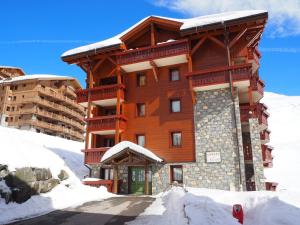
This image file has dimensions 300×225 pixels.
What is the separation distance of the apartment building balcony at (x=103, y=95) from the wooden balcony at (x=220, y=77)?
6458 mm

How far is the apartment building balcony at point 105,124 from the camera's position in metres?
23.0

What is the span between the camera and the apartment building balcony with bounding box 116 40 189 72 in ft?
71.6

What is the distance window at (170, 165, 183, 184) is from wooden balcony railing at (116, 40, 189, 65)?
29.0ft

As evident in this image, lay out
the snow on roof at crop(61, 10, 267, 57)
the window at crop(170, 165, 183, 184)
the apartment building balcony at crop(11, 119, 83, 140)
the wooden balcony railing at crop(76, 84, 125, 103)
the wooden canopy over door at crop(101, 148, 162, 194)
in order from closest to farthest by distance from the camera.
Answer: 1. the snow on roof at crop(61, 10, 267, 57)
2. the wooden canopy over door at crop(101, 148, 162, 194)
3. the window at crop(170, 165, 183, 184)
4. the wooden balcony railing at crop(76, 84, 125, 103)
5. the apartment building balcony at crop(11, 119, 83, 140)

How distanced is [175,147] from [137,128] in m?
3.81

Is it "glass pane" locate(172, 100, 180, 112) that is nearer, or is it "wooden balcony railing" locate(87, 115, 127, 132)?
"glass pane" locate(172, 100, 180, 112)

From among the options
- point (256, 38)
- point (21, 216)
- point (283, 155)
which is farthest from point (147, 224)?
point (283, 155)

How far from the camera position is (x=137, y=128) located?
920 inches

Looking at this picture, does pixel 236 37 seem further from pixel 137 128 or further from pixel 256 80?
pixel 137 128

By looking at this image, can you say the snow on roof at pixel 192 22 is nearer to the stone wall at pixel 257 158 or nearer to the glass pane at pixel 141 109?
the glass pane at pixel 141 109

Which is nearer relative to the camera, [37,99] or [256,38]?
[256,38]

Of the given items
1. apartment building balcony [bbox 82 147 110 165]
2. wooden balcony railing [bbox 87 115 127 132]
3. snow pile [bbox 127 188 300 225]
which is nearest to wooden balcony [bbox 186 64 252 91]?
wooden balcony railing [bbox 87 115 127 132]

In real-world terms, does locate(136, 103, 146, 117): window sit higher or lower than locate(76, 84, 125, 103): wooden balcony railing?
lower

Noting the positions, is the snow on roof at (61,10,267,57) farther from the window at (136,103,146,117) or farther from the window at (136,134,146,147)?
the window at (136,134,146,147)
